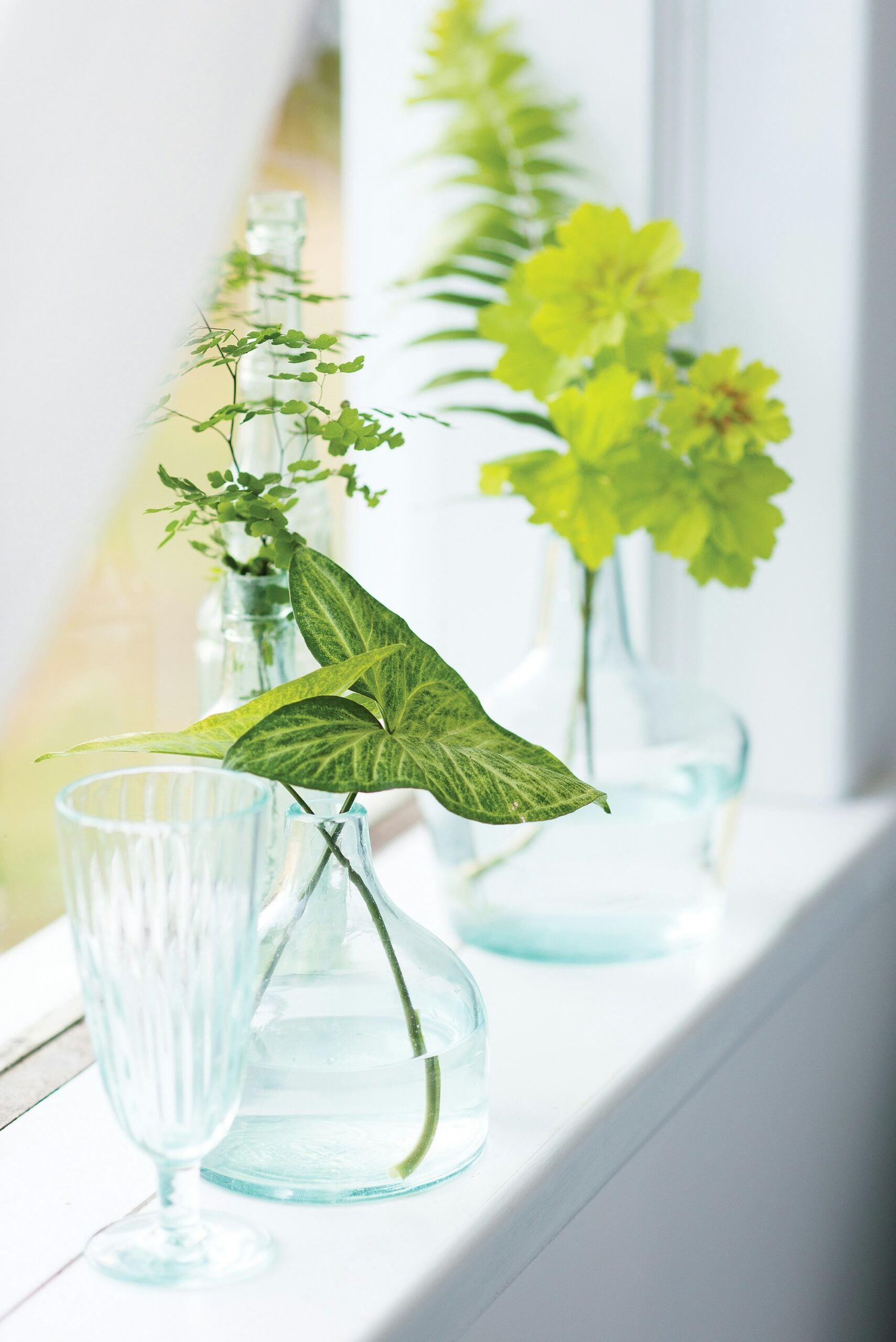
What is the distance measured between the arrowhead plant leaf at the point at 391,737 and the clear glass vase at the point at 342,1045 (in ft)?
0.17

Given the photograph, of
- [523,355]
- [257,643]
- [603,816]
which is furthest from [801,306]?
[257,643]

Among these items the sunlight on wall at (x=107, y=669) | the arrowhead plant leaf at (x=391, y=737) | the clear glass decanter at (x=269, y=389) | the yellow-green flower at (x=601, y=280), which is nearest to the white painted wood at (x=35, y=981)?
the sunlight on wall at (x=107, y=669)

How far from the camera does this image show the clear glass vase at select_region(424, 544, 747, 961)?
2.70ft

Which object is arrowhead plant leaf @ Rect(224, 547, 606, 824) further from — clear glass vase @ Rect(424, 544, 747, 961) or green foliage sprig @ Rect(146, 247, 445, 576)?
clear glass vase @ Rect(424, 544, 747, 961)

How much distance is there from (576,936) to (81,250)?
474mm

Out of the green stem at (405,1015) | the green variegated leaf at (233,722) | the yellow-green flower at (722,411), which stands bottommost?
the green stem at (405,1015)

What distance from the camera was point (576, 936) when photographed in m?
0.83

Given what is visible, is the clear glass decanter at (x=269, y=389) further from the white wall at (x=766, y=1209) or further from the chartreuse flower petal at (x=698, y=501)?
the white wall at (x=766, y=1209)

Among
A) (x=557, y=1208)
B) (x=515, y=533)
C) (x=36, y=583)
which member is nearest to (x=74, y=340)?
(x=36, y=583)

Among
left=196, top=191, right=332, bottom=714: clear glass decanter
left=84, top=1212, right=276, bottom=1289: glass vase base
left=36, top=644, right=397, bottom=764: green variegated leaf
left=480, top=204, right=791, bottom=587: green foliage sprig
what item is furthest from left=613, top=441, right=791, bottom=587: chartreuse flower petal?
left=84, top=1212, right=276, bottom=1289: glass vase base

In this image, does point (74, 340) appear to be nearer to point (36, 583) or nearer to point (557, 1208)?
point (36, 583)

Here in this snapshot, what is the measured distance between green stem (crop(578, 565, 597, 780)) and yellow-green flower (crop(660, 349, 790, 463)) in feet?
0.31

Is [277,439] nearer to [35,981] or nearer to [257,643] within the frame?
[257,643]

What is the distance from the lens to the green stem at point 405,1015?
576 millimetres
